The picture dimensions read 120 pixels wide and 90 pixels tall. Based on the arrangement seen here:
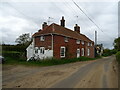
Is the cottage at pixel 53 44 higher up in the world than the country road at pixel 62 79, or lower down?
higher up

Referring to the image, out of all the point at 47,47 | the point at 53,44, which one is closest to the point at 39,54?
the point at 47,47

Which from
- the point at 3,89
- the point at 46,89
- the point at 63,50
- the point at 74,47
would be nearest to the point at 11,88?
the point at 3,89

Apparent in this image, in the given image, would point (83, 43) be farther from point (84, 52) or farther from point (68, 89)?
point (68, 89)

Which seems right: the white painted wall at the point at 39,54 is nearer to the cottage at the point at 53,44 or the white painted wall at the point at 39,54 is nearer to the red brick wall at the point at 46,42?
the cottage at the point at 53,44

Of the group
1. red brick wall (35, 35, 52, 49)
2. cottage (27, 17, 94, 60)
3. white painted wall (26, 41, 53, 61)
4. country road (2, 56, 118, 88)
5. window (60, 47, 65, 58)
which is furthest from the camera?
window (60, 47, 65, 58)

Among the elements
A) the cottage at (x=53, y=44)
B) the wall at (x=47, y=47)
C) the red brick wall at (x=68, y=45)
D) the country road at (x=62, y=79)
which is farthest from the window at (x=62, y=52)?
the country road at (x=62, y=79)

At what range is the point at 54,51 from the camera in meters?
23.3

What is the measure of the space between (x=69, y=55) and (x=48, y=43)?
5255mm

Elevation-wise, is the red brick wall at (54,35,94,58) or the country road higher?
the red brick wall at (54,35,94,58)

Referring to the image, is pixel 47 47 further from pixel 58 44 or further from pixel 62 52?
pixel 62 52

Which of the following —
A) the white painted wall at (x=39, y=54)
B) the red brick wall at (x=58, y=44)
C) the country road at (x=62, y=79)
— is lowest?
the country road at (x=62, y=79)

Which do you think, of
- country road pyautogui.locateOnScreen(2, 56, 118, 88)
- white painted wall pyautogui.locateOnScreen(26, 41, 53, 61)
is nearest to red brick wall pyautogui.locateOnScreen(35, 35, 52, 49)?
white painted wall pyautogui.locateOnScreen(26, 41, 53, 61)

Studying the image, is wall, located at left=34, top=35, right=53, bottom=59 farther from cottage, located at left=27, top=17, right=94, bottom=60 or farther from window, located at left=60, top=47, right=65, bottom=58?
window, located at left=60, top=47, right=65, bottom=58

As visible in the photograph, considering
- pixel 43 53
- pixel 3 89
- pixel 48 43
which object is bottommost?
pixel 3 89
